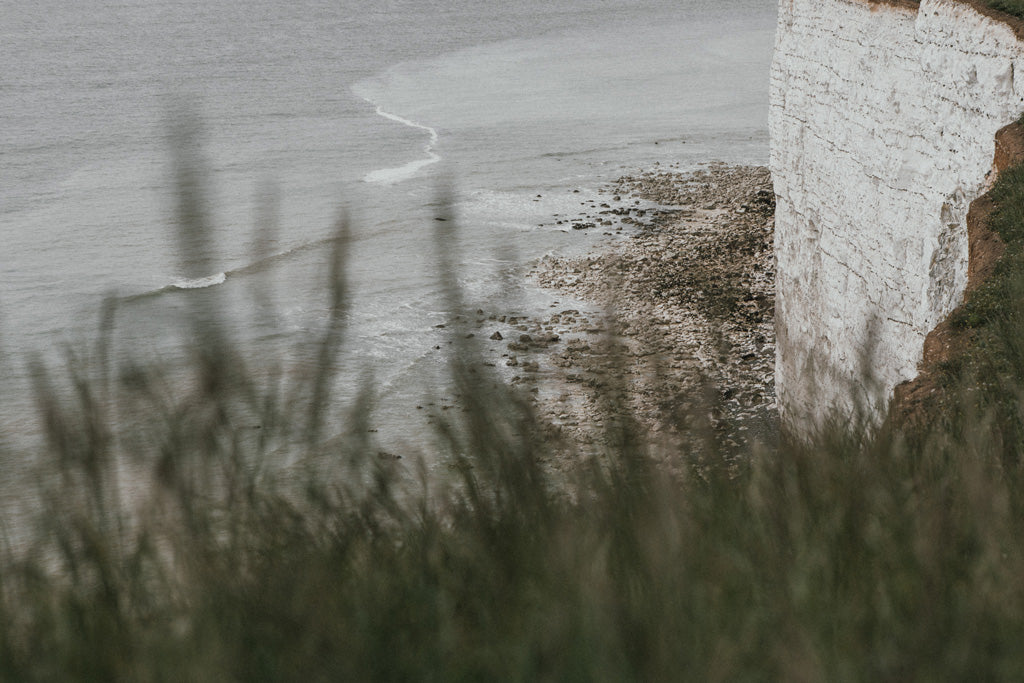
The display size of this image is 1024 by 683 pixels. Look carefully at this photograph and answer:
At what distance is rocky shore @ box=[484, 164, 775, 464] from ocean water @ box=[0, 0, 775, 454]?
1.13m

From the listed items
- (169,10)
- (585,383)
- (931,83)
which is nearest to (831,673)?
(931,83)

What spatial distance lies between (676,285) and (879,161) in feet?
28.8

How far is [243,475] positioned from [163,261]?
24912mm

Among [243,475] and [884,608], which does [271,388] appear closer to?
[243,475]

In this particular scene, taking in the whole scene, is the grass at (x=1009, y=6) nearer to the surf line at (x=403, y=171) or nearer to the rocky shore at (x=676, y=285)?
the rocky shore at (x=676, y=285)

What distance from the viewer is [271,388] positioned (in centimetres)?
178

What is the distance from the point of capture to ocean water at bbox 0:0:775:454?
43.4ft

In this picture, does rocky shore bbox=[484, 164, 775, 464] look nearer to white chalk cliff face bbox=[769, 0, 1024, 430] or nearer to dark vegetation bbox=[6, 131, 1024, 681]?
white chalk cliff face bbox=[769, 0, 1024, 430]

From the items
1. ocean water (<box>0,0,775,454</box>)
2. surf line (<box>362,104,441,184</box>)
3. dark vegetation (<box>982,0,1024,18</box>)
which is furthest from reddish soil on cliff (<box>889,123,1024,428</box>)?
surf line (<box>362,104,441,184</box>)

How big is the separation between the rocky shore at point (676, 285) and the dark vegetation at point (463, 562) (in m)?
5.78

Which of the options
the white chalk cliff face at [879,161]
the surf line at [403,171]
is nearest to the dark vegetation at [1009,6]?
the white chalk cliff face at [879,161]

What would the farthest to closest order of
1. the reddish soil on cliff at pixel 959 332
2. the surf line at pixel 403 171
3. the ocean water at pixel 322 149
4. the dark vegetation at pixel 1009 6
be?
the surf line at pixel 403 171 < the ocean water at pixel 322 149 < the dark vegetation at pixel 1009 6 < the reddish soil on cliff at pixel 959 332

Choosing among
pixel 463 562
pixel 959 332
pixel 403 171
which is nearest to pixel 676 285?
pixel 959 332

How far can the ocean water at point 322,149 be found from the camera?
1322 cm
